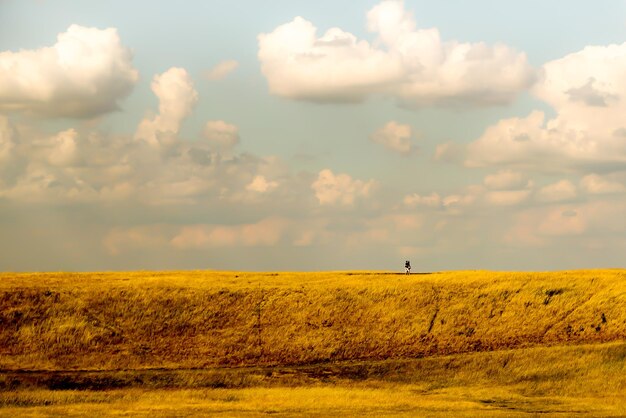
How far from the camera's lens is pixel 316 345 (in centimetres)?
6869

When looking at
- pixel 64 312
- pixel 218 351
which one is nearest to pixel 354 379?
pixel 218 351

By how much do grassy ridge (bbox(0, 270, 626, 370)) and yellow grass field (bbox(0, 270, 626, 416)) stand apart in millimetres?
148

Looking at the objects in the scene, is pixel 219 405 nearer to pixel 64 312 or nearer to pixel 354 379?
pixel 354 379

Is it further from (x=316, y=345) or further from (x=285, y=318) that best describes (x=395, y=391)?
(x=285, y=318)

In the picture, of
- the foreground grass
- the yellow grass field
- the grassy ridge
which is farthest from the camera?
the grassy ridge

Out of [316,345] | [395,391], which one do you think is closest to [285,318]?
[316,345]

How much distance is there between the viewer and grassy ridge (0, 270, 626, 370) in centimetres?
6706

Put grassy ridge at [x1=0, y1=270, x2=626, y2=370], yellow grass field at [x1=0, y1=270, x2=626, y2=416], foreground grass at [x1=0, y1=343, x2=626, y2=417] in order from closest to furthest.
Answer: foreground grass at [x1=0, y1=343, x2=626, y2=417]
yellow grass field at [x1=0, y1=270, x2=626, y2=416]
grassy ridge at [x1=0, y1=270, x2=626, y2=370]

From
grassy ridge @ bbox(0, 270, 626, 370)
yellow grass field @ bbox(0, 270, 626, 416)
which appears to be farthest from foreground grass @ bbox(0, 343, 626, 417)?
grassy ridge @ bbox(0, 270, 626, 370)

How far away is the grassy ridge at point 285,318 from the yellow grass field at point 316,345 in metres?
0.15

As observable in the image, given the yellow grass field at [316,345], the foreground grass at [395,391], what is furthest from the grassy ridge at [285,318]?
the foreground grass at [395,391]

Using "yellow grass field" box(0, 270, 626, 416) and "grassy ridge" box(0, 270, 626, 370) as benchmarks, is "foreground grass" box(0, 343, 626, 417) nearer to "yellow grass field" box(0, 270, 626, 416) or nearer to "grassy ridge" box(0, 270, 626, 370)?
"yellow grass field" box(0, 270, 626, 416)

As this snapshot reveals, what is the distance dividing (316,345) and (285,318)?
17.0 ft

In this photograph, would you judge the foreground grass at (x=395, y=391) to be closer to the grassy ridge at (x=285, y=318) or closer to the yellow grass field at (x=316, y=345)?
the yellow grass field at (x=316, y=345)
